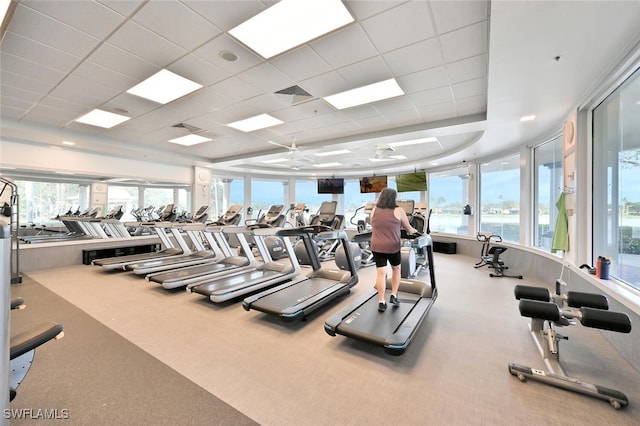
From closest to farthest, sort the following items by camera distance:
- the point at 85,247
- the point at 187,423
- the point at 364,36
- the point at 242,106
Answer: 1. the point at 187,423
2. the point at 364,36
3. the point at 242,106
4. the point at 85,247

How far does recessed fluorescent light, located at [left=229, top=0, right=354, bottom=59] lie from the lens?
2.40 metres

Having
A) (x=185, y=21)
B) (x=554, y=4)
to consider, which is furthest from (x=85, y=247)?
(x=554, y=4)

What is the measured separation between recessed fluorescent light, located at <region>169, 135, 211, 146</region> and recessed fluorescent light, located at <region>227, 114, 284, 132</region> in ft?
4.29

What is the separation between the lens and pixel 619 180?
312 cm

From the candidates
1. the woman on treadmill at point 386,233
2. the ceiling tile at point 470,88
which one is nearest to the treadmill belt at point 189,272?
the woman on treadmill at point 386,233

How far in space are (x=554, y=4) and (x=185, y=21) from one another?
312 cm

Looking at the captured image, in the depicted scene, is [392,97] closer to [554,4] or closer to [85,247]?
[554,4]

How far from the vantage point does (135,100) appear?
175 inches

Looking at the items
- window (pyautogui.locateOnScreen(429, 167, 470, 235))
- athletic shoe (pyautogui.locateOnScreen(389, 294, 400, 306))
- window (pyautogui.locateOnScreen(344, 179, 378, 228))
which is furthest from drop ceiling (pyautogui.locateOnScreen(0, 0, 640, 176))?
window (pyautogui.locateOnScreen(344, 179, 378, 228))

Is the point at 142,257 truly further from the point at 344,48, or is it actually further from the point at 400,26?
the point at 400,26

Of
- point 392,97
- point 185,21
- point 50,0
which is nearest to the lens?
point 50,0

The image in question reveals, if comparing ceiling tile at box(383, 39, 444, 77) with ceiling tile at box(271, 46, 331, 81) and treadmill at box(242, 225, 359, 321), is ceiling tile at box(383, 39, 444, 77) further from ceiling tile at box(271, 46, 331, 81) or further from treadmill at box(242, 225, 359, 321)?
treadmill at box(242, 225, 359, 321)

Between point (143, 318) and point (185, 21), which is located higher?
point (185, 21)

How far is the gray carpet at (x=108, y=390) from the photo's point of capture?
5.93ft
